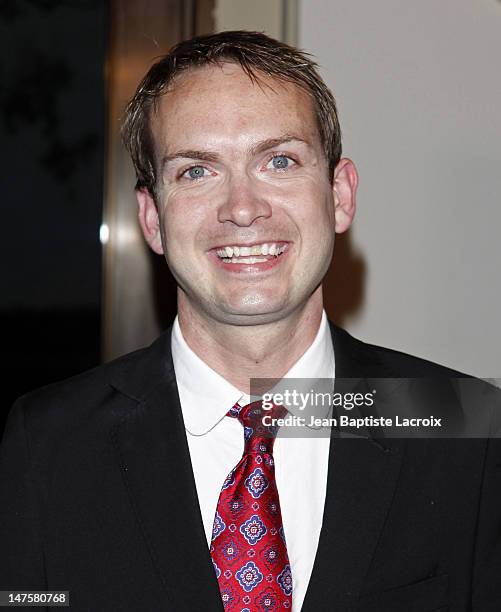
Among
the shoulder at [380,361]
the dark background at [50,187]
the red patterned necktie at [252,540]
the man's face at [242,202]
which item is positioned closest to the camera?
the red patterned necktie at [252,540]

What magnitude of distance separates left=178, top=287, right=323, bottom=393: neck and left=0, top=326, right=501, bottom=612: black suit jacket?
0.09 metres

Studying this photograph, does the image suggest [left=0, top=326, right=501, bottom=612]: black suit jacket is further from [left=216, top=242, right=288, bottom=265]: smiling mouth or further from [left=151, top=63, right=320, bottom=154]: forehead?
[left=151, top=63, right=320, bottom=154]: forehead

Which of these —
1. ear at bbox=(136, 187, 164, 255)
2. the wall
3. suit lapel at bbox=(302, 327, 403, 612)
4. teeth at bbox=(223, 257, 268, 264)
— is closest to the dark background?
the wall

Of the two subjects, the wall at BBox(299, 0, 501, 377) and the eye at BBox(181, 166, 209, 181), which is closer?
the eye at BBox(181, 166, 209, 181)

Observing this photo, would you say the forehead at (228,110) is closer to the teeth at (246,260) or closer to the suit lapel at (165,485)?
the teeth at (246,260)

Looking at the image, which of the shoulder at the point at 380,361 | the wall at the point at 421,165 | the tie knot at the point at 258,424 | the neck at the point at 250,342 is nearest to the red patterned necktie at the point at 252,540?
the tie knot at the point at 258,424

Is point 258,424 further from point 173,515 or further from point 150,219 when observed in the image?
point 150,219

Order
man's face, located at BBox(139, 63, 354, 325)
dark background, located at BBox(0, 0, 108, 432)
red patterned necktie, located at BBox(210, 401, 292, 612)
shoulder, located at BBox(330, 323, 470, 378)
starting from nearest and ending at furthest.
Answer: red patterned necktie, located at BBox(210, 401, 292, 612)
man's face, located at BBox(139, 63, 354, 325)
shoulder, located at BBox(330, 323, 470, 378)
dark background, located at BBox(0, 0, 108, 432)

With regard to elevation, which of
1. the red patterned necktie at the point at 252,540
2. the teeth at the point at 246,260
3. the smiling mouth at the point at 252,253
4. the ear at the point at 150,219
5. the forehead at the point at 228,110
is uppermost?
the forehead at the point at 228,110

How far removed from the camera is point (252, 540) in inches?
53.0

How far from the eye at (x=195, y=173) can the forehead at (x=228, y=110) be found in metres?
0.04

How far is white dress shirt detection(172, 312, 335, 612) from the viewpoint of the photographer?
1407 mm

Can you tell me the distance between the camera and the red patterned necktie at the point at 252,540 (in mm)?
1326

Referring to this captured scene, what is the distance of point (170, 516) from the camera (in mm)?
1375
